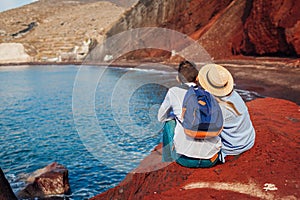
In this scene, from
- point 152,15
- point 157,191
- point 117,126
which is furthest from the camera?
point 152,15

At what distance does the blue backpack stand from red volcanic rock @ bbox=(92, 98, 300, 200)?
0.64 meters

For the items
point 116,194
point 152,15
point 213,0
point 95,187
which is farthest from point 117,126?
point 152,15

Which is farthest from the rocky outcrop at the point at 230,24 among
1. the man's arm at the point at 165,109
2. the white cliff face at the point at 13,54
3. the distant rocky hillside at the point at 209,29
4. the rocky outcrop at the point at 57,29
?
the white cliff face at the point at 13,54

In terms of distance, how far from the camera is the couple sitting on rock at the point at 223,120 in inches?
156

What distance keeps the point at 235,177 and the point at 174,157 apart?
2.79 feet

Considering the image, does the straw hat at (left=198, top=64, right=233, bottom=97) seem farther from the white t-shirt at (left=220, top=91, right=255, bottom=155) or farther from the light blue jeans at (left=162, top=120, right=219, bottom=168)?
the light blue jeans at (left=162, top=120, right=219, bottom=168)

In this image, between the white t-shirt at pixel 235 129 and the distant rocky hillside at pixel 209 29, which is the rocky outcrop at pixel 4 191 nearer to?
the white t-shirt at pixel 235 129

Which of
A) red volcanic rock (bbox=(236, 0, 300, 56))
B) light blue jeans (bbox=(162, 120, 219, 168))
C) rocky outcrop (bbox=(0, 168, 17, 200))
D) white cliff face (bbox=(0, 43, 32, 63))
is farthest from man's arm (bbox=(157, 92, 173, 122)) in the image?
white cliff face (bbox=(0, 43, 32, 63))

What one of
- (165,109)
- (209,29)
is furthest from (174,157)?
(209,29)

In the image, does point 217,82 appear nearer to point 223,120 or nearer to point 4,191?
point 223,120

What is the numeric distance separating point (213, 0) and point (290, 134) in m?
35.8

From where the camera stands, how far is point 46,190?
21.9 ft

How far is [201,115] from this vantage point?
3703 mm

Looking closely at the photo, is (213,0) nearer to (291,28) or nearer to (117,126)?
(291,28)
